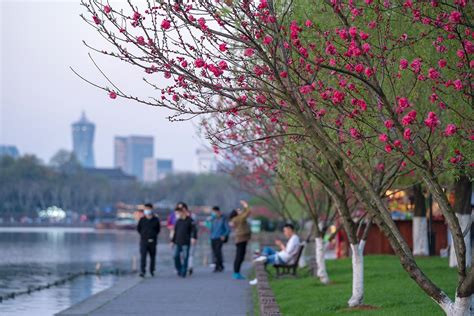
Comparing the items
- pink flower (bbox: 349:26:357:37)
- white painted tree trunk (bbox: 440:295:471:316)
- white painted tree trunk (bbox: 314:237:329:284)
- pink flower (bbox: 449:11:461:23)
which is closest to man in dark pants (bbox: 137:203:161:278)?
white painted tree trunk (bbox: 314:237:329:284)

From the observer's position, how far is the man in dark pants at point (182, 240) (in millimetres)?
25406

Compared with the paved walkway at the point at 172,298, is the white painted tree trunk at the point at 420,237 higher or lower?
higher

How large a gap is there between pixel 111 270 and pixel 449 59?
21.0 m

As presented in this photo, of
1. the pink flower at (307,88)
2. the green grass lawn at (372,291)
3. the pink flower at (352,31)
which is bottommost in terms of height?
the green grass lawn at (372,291)

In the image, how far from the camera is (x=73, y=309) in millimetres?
16953

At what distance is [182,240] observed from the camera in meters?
25.6

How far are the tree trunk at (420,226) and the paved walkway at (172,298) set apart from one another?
7761 millimetres

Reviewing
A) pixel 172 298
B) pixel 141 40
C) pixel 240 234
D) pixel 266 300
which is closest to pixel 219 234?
pixel 240 234

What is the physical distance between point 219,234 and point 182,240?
2668mm

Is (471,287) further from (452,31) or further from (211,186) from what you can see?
(211,186)

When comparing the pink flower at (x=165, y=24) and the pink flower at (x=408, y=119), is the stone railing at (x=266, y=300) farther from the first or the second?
the pink flower at (x=165, y=24)

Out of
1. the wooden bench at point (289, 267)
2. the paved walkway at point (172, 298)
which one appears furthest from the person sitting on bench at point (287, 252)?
the paved walkway at point (172, 298)

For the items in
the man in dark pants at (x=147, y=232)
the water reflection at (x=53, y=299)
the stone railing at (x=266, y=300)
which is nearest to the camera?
the stone railing at (x=266, y=300)

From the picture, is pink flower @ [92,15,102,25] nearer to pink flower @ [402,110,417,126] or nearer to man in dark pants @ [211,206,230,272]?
pink flower @ [402,110,417,126]
